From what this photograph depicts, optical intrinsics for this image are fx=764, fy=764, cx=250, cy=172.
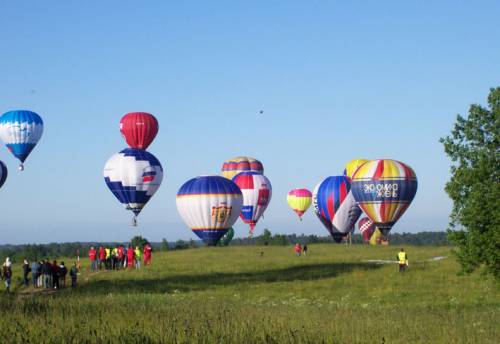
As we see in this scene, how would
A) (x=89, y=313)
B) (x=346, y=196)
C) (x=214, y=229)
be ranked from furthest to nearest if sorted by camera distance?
(x=346, y=196) → (x=214, y=229) → (x=89, y=313)

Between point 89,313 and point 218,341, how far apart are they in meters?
5.09

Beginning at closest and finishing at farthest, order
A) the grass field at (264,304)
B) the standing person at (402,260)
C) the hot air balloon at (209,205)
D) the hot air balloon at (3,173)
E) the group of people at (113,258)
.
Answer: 1. the grass field at (264,304)
2. the standing person at (402,260)
3. the group of people at (113,258)
4. the hot air balloon at (209,205)
5. the hot air balloon at (3,173)

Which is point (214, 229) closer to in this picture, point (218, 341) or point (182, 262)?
point (182, 262)

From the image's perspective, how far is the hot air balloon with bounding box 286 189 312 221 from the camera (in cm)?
12012

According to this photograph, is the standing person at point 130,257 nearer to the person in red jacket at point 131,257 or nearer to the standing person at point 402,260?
the person in red jacket at point 131,257

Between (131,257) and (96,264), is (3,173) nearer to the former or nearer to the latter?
(96,264)

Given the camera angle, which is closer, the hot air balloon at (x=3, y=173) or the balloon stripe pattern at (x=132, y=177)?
the balloon stripe pattern at (x=132, y=177)

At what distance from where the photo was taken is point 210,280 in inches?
1754

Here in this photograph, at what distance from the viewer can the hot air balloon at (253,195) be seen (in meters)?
106

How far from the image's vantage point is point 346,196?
314 feet

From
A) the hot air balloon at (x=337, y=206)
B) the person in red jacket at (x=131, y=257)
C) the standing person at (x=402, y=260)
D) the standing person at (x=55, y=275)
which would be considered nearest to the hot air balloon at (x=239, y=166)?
the hot air balloon at (x=337, y=206)

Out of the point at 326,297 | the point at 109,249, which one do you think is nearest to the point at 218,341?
the point at 326,297

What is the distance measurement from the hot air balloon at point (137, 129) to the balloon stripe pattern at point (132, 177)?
7670mm

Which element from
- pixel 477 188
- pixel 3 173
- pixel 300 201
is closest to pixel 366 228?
pixel 300 201
